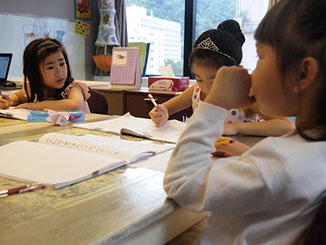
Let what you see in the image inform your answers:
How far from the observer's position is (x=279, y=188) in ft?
1.72

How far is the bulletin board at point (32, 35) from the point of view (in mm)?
3729

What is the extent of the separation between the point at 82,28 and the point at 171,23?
1.10m

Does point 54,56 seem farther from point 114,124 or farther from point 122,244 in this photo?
point 122,244

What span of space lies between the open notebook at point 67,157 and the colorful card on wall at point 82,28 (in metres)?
3.60

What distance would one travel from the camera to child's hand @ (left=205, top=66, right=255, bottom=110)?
69 cm

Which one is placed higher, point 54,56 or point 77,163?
point 54,56

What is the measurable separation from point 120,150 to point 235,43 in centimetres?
65

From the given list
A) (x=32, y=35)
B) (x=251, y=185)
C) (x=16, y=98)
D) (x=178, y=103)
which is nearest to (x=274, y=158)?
(x=251, y=185)

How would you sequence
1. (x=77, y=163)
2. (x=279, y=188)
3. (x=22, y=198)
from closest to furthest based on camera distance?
(x=279, y=188) < (x=22, y=198) < (x=77, y=163)

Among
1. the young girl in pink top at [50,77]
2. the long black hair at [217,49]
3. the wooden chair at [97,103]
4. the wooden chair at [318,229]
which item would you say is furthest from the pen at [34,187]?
the wooden chair at [97,103]

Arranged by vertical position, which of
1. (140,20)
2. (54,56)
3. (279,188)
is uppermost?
(140,20)

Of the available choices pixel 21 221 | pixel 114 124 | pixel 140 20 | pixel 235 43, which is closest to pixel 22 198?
pixel 21 221

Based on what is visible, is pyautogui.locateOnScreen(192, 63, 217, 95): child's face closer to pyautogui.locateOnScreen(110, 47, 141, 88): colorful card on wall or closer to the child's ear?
the child's ear

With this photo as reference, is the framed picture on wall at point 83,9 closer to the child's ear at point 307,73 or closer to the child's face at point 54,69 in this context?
the child's face at point 54,69
